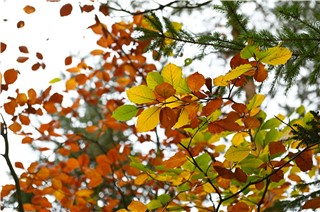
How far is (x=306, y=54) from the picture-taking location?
1.25m

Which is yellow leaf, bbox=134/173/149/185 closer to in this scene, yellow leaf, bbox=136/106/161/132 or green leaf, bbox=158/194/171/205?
green leaf, bbox=158/194/171/205

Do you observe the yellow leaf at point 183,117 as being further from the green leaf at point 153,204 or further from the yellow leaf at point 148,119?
the green leaf at point 153,204

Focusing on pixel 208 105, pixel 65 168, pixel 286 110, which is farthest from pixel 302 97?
pixel 208 105

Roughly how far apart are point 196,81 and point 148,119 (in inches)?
6.8

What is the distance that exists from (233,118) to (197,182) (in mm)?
354

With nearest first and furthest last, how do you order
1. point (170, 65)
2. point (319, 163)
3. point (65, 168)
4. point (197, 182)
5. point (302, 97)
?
point (170, 65)
point (197, 182)
point (319, 163)
point (65, 168)
point (302, 97)

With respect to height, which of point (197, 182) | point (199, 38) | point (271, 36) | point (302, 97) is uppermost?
point (302, 97)

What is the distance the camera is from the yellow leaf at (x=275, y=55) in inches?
40.6

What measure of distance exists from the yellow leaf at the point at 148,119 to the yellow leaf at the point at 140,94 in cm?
4

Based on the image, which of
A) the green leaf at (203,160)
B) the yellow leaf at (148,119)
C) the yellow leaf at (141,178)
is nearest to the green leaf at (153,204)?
the yellow leaf at (141,178)

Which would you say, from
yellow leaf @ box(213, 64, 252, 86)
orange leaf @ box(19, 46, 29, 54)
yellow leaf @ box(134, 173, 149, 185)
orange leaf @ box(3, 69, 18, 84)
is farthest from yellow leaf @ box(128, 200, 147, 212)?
orange leaf @ box(19, 46, 29, 54)

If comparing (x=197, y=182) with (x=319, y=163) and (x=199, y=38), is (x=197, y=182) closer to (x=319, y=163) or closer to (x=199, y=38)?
(x=199, y=38)

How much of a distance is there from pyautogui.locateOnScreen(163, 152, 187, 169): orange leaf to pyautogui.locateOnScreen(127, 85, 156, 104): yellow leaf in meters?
0.32

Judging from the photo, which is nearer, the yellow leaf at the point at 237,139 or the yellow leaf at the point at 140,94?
the yellow leaf at the point at 140,94
